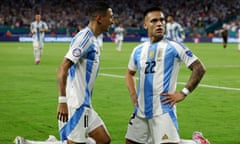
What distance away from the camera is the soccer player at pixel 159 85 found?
24.7 ft

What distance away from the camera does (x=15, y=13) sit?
7131 cm

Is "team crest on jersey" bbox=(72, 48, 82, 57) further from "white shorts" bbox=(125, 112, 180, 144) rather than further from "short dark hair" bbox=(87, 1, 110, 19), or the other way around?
"white shorts" bbox=(125, 112, 180, 144)

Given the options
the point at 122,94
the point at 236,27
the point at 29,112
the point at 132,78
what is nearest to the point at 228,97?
the point at 122,94

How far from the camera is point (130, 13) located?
80.3 m

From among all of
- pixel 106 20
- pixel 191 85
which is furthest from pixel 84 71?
pixel 191 85

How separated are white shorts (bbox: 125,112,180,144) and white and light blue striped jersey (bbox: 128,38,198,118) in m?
0.08

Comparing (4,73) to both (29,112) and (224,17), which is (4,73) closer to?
(29,112)

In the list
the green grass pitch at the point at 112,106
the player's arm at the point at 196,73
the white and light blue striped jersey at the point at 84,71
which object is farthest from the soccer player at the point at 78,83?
the green grass pitch at the point at 112,106

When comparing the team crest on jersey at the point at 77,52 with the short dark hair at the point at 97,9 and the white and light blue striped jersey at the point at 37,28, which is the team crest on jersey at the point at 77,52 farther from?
the white and light blue striped jersey at the point at 37,28

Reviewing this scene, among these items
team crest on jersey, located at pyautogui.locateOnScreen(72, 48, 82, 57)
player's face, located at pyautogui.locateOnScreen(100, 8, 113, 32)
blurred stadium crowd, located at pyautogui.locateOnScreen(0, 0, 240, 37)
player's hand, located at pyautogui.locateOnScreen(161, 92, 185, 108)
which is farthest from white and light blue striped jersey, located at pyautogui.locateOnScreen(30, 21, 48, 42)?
blurred stadium crowd, located at pyautogui.locateOnScreen(0, 0, 240, 37)

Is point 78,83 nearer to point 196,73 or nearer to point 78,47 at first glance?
point 78,47

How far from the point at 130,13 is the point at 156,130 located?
240 ft

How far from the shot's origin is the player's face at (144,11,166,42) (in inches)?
300

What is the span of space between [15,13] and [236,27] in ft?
84.5
